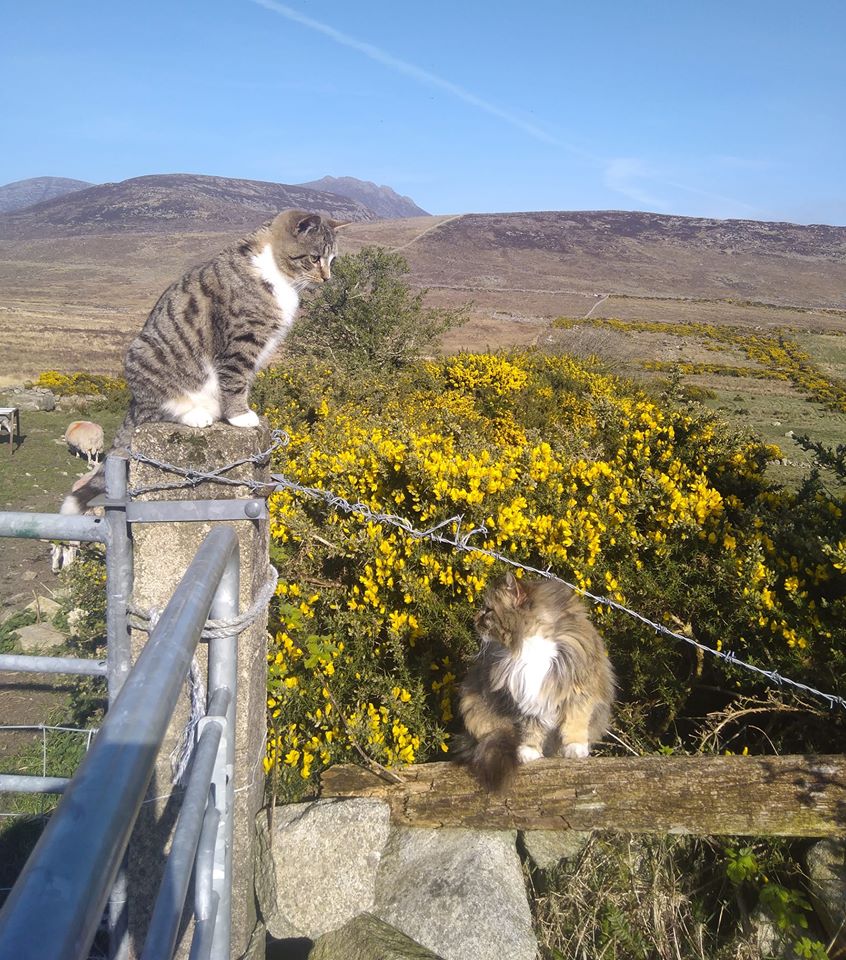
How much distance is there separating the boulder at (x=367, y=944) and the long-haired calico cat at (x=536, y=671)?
80 centimetres

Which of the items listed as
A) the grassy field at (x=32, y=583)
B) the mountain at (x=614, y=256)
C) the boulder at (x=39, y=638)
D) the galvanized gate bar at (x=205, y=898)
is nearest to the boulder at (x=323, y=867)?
the galvanized gate bar at (x=205, y=898)

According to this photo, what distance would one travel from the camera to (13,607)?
6184mm

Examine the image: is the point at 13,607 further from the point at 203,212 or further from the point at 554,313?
the point at 203,212

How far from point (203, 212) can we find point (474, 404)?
302 feet

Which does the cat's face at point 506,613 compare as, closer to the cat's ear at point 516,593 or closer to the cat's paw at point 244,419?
the cat's ear at point 516,593

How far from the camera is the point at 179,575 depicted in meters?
2.08

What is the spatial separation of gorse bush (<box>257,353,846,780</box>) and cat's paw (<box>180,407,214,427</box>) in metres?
1.09

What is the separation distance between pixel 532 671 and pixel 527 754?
38cm

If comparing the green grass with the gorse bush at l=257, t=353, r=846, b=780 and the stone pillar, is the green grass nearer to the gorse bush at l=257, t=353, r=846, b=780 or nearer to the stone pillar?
the gorse bush at l=257, t=353, r=846, b=780

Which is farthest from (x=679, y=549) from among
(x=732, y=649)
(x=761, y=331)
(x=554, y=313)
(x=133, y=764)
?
(x=554, y=313)

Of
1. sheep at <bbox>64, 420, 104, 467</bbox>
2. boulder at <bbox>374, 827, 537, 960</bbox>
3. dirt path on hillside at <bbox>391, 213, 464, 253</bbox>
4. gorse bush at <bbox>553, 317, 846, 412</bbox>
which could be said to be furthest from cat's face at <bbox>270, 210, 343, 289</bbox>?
dirt path on hillside at <bbox>391, 213, 464, 253</bbox>

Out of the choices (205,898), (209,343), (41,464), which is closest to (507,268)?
(41,464)

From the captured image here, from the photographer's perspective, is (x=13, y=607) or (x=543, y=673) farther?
(x=13, y=607)

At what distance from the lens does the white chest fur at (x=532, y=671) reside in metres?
3.22
